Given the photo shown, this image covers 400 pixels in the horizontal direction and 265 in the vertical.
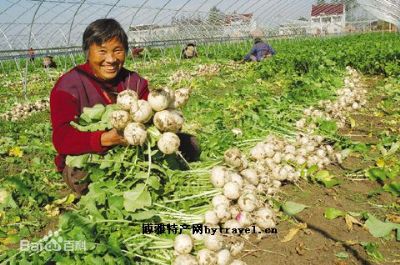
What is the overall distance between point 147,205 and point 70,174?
37.0 inches

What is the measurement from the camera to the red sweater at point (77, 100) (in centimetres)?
292

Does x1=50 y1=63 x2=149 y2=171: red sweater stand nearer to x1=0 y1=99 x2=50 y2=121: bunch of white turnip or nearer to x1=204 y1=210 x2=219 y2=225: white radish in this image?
x1=204 y1=210 x2=219 y2=225: white radish

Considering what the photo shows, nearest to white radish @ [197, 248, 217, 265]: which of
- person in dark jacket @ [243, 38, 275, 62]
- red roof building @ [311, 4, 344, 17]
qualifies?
person in dark jacket @ [243, 38, 275, 62]

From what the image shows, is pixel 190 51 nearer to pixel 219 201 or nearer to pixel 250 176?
pixel 250 176

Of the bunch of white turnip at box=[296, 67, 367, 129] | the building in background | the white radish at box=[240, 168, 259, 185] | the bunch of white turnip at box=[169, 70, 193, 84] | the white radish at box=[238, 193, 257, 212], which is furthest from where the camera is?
the building in background

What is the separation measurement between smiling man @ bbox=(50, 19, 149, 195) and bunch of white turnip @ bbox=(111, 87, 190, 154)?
0.33 m

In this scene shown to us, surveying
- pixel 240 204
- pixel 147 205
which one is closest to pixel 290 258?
pixel 240 204

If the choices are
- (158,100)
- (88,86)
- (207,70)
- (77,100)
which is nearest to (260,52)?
(207,70)

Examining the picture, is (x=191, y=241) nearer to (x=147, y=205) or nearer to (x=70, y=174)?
(x=147, y=205)

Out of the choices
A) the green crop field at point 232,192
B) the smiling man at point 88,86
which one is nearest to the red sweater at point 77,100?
the smiling man at point 88,86

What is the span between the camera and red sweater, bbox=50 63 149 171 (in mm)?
2922

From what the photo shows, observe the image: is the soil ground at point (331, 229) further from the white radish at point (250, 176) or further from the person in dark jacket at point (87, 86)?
the person in dark jacket at point (87, 86)

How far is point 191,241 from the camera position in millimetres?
2525

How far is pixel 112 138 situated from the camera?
2771mm
